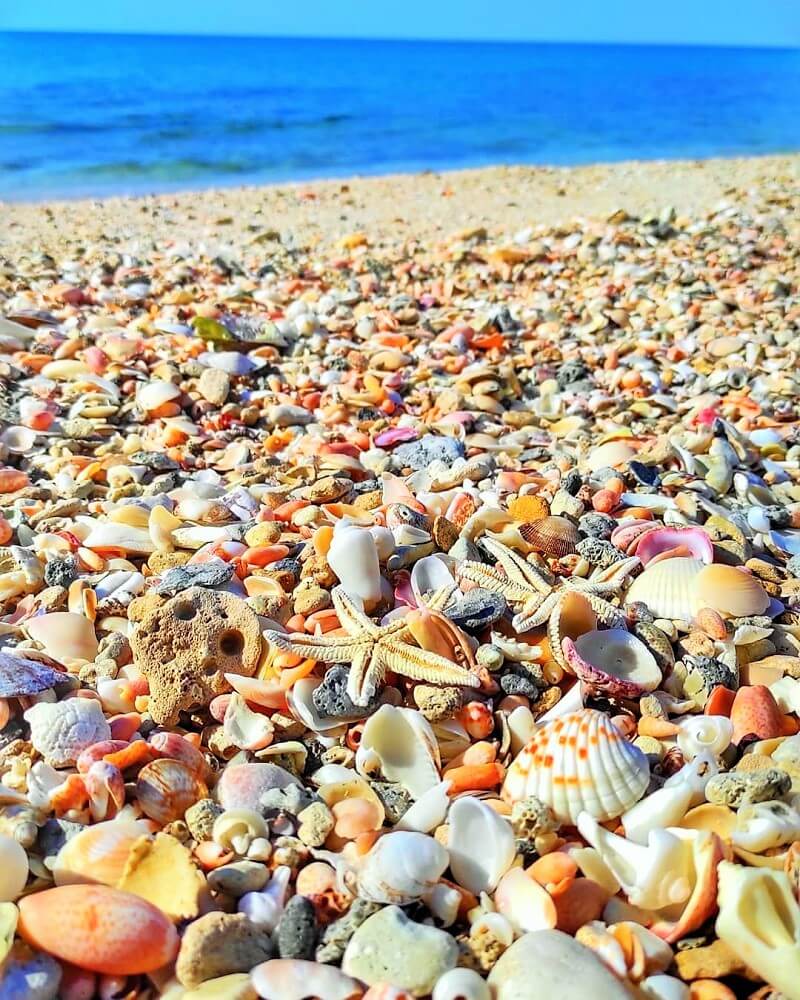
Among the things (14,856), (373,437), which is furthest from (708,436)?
(14,856)

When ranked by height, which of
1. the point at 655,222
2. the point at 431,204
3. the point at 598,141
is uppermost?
the point at 598,141

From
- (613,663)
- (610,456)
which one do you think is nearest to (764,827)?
(613,663)

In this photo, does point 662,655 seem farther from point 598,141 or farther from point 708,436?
point 598,141

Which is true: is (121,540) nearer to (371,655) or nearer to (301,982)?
(371,655)

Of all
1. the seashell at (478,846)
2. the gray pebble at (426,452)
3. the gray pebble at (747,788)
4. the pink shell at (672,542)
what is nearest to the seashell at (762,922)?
the gray pebble at (747,788)

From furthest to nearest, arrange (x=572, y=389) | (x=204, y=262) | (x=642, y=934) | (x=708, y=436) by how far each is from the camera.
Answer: (x=204, y=262) < (x=572, y=389) < (x=708, y=436) < (x=642, y=934)

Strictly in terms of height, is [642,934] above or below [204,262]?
below

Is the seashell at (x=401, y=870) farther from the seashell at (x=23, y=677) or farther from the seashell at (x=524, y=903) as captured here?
the seashell at (x=23, y=677)
